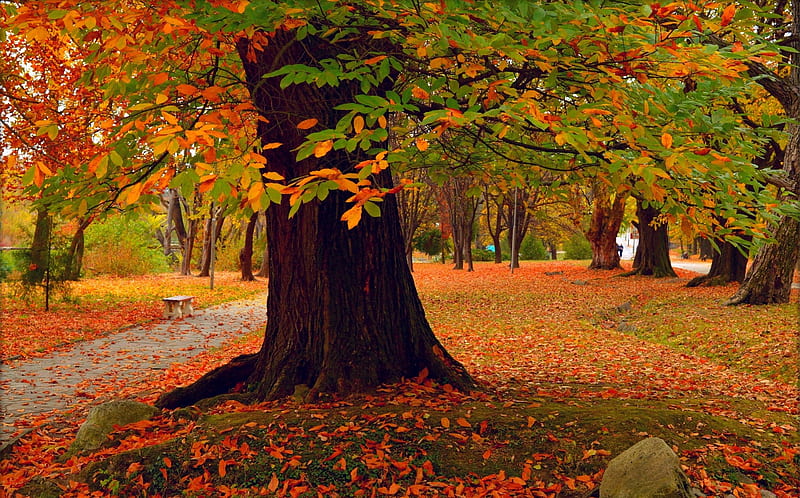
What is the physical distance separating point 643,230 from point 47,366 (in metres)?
19.5

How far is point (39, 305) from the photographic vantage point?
13.7 m

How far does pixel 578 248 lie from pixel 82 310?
1263 inches

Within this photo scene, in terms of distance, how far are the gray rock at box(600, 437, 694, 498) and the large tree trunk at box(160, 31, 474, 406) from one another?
2.10m

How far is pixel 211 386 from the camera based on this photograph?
588 cm

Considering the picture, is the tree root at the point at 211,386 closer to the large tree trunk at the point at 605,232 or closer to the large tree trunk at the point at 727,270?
the large tree trunk at the point at 727,270

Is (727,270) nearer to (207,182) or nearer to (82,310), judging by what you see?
(82,310)

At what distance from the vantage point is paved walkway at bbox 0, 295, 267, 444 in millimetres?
6832

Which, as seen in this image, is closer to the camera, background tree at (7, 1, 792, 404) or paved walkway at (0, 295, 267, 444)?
background tree at (7, 1, 792, 404)

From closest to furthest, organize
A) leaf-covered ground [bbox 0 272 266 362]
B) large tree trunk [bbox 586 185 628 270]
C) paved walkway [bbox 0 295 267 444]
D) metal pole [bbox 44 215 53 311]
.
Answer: paved walkway [bbox 0 295 267 444]
leaf-covered ground [bbox 0 272 266 362]
metal pole [bbox 44 215 53 311]
large tree trunk [bbox 586 185 628 270]

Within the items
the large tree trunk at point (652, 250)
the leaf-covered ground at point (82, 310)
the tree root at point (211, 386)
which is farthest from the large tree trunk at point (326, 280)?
the large tree trunk at point (652, 250)

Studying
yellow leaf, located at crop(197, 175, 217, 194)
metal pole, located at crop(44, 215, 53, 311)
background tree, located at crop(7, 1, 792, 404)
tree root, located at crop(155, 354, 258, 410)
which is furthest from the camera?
metal pole, located at crop(44, 215, 53, 311)

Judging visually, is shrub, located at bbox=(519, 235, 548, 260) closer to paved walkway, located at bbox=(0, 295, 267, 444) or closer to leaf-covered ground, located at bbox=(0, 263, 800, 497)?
paved walkway, located at bbox=(0, 295, 267, 444)

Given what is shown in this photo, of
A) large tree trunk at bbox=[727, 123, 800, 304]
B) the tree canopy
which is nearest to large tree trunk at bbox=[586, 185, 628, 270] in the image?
large tree trunk at bbox=[727, 123, 800, 304]

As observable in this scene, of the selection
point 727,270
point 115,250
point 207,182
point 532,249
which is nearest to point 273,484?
point 207,182
